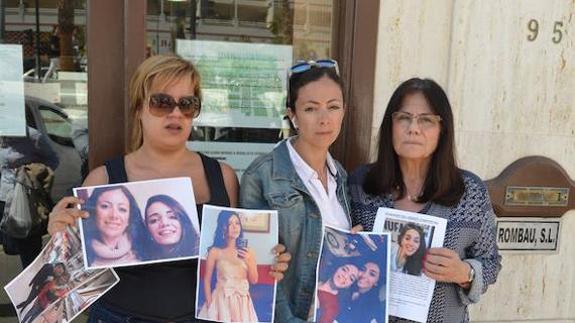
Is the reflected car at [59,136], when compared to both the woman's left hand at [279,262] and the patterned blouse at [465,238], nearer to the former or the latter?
the woman's left hand at [279,262]

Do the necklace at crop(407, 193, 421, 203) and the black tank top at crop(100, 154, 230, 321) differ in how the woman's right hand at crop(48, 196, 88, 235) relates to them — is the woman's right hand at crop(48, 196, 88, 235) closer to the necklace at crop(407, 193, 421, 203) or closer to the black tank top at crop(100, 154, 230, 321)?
the black tank top at crop(100, 154, 230, 321)

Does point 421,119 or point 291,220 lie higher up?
point 421,119

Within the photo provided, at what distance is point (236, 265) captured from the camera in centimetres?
181

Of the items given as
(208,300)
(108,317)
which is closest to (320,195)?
(208,300)

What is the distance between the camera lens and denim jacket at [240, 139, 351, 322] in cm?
188

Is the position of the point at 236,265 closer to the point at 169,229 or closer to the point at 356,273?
the point at 169,229

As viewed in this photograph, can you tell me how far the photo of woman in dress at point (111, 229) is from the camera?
1750 millimetres

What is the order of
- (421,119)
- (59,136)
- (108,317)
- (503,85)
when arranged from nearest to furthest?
(108,317)
(421,119)
(59,136)
(503,85)

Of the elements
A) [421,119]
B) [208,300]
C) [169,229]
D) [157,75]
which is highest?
[157,75]

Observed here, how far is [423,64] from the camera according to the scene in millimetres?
2955

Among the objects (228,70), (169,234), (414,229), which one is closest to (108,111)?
(228,70)

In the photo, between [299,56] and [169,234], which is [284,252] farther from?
[299,56]

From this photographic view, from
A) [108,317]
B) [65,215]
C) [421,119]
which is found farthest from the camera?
[421,119]

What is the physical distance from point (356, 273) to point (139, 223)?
2.47 ft
